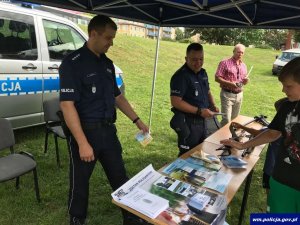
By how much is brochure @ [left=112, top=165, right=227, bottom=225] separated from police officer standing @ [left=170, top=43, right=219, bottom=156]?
3.64ft

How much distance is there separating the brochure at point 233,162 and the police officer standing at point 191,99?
0.59 meters

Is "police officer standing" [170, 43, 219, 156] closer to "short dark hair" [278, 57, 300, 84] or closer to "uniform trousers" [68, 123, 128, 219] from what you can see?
"uniform trousers" [68, 123, 128, 219]

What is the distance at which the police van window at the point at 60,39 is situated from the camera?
455cm

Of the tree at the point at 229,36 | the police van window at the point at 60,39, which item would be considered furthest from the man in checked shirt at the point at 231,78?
the tree at the point at 229,36

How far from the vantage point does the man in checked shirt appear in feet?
16.6

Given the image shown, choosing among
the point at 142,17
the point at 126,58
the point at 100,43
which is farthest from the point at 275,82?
the point at 100,43

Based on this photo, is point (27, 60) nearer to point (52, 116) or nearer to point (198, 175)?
point (52, 116)

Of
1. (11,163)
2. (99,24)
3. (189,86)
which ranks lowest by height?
(11,163)

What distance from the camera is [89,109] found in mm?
2281

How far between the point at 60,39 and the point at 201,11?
8.16ft

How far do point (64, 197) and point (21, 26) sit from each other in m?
2.44

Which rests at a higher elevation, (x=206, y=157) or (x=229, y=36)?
(x=229, y=36)

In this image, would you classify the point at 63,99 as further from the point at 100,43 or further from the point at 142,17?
the point at 142,17

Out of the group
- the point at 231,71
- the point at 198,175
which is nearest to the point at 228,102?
the point at 231,71
